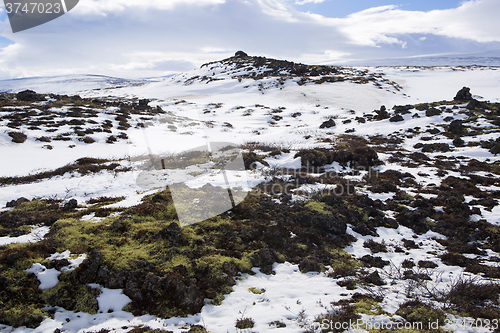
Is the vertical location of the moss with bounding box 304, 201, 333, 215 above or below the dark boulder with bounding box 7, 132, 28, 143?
below

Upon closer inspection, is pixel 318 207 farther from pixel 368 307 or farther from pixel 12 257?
pixel 12 257

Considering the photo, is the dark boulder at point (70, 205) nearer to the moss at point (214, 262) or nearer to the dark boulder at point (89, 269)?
the dark boulder at point (89, 269)

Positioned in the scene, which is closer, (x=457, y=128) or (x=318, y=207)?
(x=318, y=207)

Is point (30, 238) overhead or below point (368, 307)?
overhead

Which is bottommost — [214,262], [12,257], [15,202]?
[214,262]

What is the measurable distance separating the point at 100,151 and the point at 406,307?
22537 mm

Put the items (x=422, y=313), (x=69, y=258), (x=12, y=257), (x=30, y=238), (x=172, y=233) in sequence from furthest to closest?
1. (x=172, y=233)
2. (x=30, y=238)
3. (x=69, y=258)
4. (x=12, y=257)
5. (x=422, y=313)

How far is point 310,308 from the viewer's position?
536 centimetres

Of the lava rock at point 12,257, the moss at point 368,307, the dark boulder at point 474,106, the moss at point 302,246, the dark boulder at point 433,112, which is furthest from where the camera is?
the dark boulder at point 474,106

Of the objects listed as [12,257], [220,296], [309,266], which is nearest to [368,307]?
[309,266]

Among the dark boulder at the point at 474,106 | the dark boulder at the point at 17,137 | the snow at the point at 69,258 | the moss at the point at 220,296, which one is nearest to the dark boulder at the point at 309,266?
the moss at the point at 220,296

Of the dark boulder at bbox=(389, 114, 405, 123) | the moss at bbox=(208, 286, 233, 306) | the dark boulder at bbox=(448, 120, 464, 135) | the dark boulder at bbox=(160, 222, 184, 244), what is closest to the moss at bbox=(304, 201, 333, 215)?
the moss at bbox=(208, 286, 233, 306)

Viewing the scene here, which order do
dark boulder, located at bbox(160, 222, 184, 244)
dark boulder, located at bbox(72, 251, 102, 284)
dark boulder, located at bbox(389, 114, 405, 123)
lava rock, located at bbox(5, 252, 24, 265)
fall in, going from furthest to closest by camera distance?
dark boulder, located at bbox(389, 114, 405, 123), dark boulder, located at bbox(160, 222, 184, 244), dark boulder, located at bbox(72, 251, 102, 284), lava rock, located at bbox(5, 252, 24, 265)

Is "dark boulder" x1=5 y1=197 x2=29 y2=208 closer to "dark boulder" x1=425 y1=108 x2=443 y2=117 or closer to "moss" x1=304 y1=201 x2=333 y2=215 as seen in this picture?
"moss" x1=304 y1=201 x2=333 y2=215
